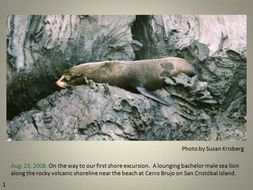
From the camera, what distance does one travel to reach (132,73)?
2.21 metres

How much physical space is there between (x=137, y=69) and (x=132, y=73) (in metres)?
0.04

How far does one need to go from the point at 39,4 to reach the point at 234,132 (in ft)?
4.34

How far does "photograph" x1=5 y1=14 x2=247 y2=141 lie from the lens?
2.19m

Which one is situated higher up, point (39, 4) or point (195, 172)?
point (39, 4)

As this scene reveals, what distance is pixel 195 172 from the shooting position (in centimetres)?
219

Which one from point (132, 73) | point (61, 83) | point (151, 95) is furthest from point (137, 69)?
point (61, 83)

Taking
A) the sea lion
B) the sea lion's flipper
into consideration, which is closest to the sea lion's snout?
the sea lion

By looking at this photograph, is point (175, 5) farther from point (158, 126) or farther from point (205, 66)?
point (158, 126)

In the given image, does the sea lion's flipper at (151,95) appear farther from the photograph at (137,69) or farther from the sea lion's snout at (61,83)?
the sea lion's snout at (61,83)

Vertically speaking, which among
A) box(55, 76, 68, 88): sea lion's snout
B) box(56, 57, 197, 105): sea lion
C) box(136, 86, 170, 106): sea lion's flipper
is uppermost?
box(56, 57, 197, 105): sea lion

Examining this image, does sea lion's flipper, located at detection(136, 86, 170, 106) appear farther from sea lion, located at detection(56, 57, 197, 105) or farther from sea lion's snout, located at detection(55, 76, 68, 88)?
sea lion's snout, located at detection(55, 76, 68, 88)

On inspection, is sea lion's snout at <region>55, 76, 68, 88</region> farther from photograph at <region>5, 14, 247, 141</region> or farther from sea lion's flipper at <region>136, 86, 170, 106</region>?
sea lion's flipper at <region>136, 86, 170, 106</region>

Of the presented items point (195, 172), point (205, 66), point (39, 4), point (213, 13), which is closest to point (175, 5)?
point (213, 13)

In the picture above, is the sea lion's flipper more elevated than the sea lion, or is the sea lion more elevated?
the sea lion
